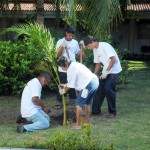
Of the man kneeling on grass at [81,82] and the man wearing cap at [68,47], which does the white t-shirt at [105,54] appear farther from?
the man kneeling on grass at [81,82]

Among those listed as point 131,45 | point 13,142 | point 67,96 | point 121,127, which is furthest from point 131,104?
point 131,45

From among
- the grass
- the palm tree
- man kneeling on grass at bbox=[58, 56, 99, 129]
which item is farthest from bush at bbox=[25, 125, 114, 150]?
the palm tree

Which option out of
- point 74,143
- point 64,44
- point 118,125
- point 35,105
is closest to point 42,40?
point 64,44

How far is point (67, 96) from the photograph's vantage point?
11.3 meters

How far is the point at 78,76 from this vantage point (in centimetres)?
761

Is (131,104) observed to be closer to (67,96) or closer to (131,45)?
(67,96)

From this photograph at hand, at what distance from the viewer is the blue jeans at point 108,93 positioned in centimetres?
876

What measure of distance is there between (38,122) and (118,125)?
1466 millimetres

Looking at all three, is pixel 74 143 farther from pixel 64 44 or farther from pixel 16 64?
pixel 16 64

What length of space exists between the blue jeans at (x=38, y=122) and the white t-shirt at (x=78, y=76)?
762 mm

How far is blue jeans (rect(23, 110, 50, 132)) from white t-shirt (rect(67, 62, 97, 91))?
0.76m

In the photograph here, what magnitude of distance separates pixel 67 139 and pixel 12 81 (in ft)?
17.6

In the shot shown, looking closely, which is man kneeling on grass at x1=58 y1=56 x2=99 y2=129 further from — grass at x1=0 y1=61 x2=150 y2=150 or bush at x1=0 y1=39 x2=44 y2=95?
bush at x1=0 y1=39 x2=44 y2=95

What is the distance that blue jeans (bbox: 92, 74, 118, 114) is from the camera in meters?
8.76
